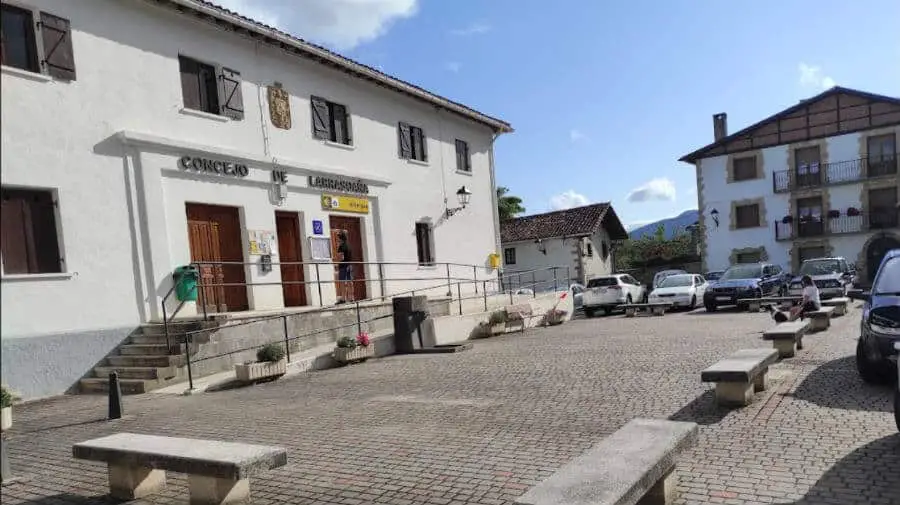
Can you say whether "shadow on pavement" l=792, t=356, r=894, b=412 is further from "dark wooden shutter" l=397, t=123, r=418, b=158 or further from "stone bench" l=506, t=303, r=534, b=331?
"dark wooden shutter" l=397, t=123, r=418, b=158

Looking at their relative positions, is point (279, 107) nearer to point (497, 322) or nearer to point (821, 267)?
point (497, 322)

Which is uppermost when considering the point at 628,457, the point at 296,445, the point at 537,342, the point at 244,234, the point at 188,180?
the point at 188,180

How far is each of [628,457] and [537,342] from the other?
408 inches

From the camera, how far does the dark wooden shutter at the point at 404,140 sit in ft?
60.3

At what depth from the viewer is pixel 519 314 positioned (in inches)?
682

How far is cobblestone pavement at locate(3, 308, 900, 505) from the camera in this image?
450 cm

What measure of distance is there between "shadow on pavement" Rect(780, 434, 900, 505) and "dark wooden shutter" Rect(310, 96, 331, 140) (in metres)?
13.3

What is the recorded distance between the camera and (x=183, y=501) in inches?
183

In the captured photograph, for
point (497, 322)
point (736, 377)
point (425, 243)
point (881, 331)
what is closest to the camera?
point (736, 377)

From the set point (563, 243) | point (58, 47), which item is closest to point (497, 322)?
point (58, 47)

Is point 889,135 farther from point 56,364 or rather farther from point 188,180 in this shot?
point 56,364

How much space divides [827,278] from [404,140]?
51.4 feet

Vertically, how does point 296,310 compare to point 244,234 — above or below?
below

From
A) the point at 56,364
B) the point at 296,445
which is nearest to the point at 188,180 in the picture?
the point at 56,364
